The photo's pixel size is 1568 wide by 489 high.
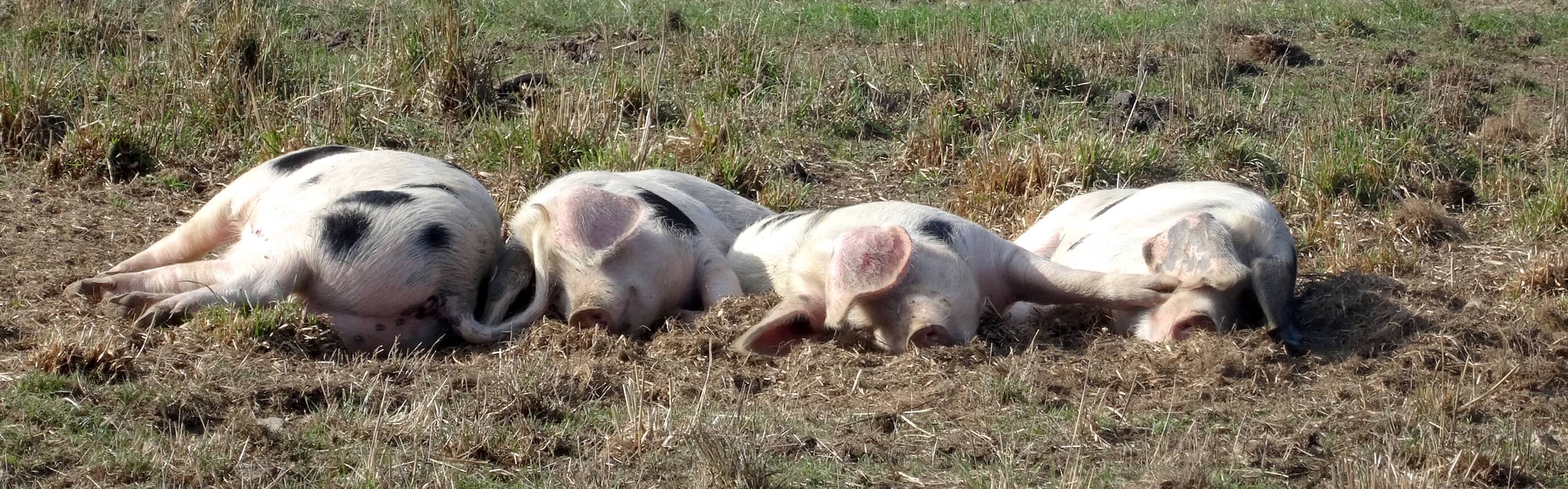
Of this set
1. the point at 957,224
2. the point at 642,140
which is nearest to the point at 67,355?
the point at 957,224

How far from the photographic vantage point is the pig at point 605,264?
5297 millimetres

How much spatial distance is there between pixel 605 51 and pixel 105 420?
221 inches

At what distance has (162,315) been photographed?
4941mm

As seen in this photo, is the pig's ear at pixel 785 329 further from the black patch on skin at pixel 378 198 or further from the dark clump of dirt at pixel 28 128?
the dark clump of dirt at pixel 28 128

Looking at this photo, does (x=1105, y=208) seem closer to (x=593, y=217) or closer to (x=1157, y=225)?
(x=1157, y=225)

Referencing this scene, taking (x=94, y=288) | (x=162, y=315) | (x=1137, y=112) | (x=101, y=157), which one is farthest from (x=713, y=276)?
(x=1137, y=112)

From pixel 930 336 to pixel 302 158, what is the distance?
105 inches

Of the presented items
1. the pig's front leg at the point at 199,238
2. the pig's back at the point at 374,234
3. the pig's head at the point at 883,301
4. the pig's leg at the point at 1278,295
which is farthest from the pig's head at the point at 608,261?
the pig's leg at the point at 1278,295

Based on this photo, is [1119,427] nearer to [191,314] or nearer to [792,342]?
[792,342]

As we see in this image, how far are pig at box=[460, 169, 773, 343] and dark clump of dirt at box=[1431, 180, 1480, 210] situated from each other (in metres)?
3.73

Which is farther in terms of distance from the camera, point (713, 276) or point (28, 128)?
point (28, 128)

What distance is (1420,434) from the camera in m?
4.08

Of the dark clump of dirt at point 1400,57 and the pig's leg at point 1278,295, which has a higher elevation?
the pig's leg at point 1278,295

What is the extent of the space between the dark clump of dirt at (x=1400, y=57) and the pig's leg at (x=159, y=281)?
24.6ft
